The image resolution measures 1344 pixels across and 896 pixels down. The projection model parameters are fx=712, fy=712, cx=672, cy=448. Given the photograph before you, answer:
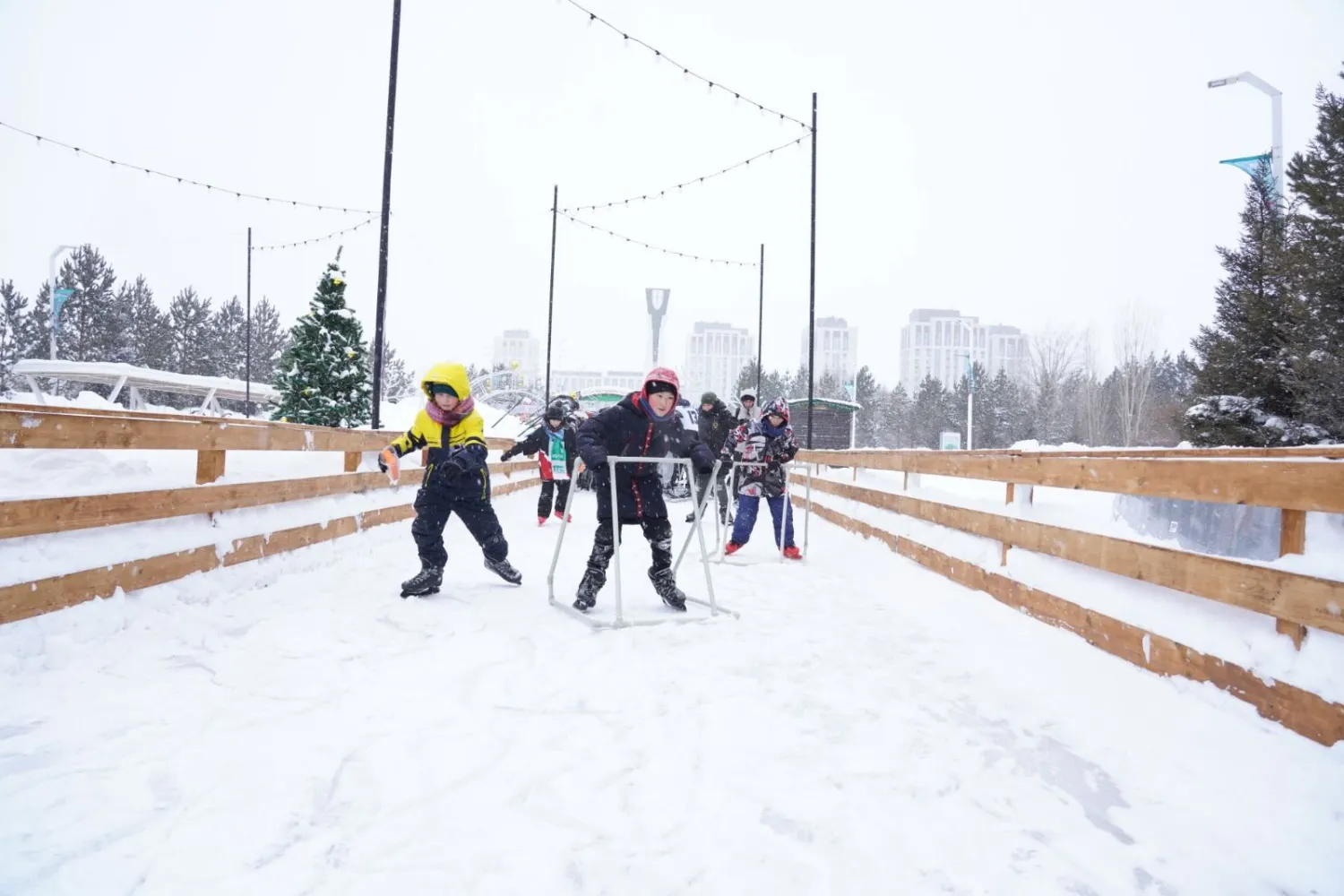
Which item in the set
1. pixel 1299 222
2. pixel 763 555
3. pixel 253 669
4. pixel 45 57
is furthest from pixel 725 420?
pixel 45 57

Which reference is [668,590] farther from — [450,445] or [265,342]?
[265,342]

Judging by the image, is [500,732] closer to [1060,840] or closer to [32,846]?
[32,846]

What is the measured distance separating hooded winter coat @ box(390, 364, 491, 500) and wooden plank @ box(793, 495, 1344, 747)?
150 inches

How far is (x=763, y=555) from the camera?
7.87 m

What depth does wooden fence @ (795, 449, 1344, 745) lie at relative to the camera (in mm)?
2490

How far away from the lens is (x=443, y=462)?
205 inches

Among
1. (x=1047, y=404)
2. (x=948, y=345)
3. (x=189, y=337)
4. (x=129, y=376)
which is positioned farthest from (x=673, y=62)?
(x=948, y=345)

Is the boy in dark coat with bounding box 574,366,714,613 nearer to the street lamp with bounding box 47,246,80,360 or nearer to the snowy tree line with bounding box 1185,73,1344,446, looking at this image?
the snowy tree line with bounding box 1185,73,1344,446

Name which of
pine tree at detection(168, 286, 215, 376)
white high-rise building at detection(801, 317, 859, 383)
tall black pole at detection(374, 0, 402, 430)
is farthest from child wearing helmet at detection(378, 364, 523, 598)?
white high-rise building at detection(801, 317, 859, 383)

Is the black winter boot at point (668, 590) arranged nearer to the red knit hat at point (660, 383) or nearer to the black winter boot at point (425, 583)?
the red knit hat at point (660, 383)

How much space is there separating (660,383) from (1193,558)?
3.24 m

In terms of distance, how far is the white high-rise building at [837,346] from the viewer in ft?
444

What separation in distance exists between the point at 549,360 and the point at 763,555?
708 inches

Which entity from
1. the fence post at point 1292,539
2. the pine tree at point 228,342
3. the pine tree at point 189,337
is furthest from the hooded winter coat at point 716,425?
the pine tree at point 189,337
